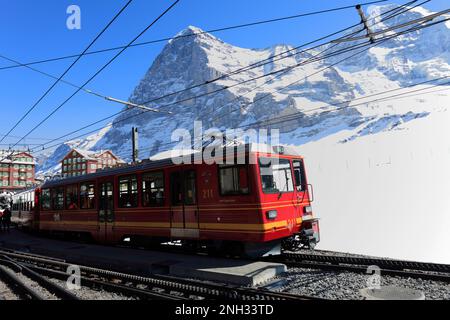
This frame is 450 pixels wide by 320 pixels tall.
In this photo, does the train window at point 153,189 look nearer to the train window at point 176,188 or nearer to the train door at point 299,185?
the train window at point 176,188

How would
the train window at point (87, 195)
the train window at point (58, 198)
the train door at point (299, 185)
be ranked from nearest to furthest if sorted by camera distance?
the train door at point (299, 185), the train window at point (87, 195), the train window at point (58, 198)

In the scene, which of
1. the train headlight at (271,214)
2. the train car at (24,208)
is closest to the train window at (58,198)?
the train car at (24,208)

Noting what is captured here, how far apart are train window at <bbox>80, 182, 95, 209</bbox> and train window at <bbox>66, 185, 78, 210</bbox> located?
1.88ft

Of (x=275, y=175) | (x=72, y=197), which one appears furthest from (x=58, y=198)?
(x=275, y=175)

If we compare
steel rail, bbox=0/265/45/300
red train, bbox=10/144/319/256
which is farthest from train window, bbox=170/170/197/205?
steel rail, bbox=0/265/45/300

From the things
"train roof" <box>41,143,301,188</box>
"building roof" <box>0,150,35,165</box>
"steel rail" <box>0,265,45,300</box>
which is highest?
"building roof" <box>0,150,35,165</box>

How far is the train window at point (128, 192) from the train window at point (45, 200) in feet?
25.6

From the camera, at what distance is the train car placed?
2311 centimetres

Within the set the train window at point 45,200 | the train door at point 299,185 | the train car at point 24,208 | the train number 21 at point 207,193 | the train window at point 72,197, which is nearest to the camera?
the train number 21 at point 207,193

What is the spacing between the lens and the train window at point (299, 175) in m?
11.4

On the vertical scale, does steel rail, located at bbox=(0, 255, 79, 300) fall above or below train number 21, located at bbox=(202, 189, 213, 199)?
below

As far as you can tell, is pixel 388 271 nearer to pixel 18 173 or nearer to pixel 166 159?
pixel 166 159

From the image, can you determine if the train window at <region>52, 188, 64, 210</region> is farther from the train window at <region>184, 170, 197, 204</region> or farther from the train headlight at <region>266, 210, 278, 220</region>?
the train headlight at <region>266, 210, 278, 220</region>
